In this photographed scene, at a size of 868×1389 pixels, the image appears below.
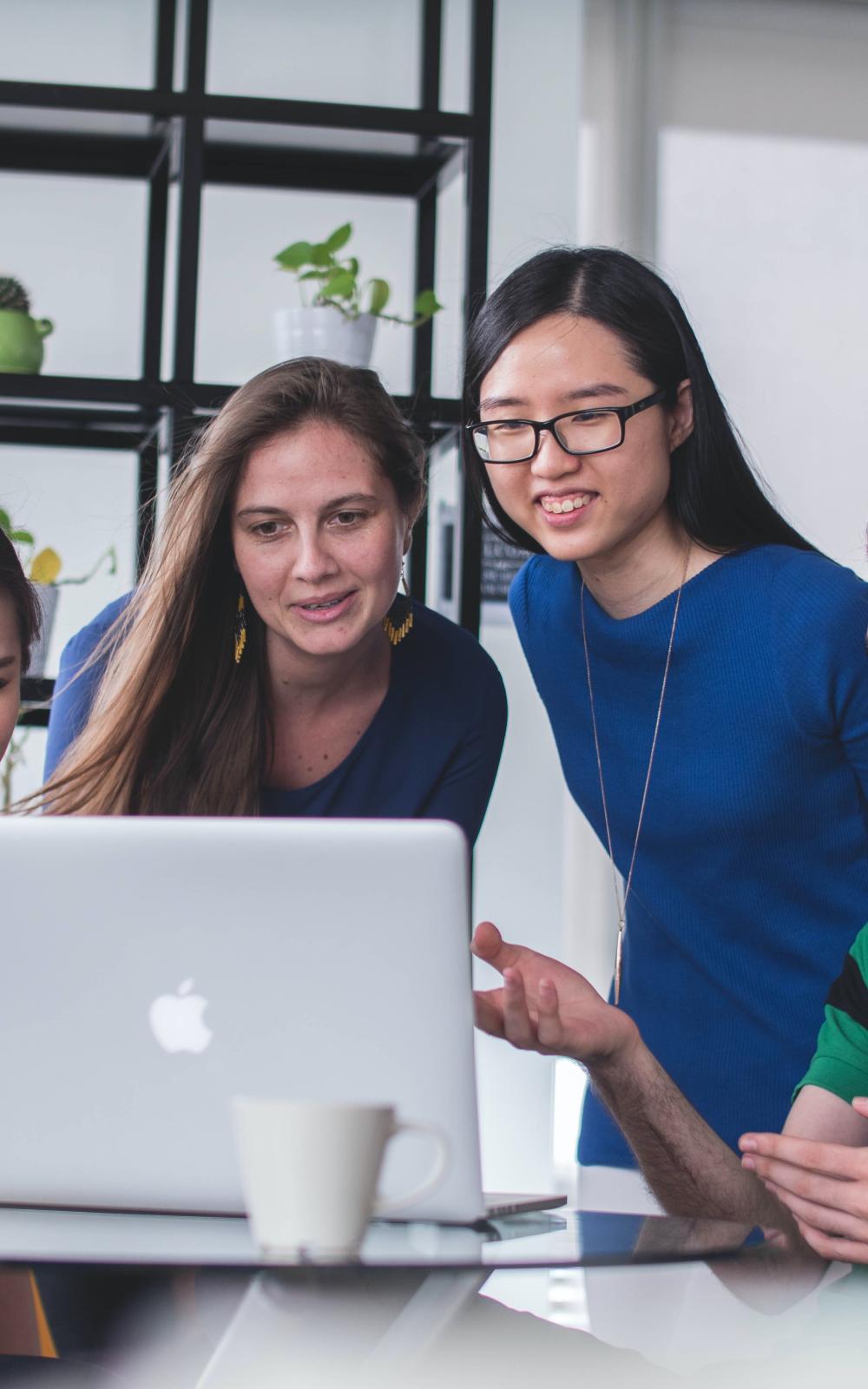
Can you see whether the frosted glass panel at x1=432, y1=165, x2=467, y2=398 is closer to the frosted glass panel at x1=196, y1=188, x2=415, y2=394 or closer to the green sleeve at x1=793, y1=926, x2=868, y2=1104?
the frosted glass panel at x1=196, y1=188, x2=415, y2=394

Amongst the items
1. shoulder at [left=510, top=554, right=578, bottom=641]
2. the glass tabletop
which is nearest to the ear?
shoulder at [left=510, top=554, right=578, bottom=641]

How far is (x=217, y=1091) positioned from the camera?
878 mm

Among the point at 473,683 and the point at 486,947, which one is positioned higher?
the point at 473,683

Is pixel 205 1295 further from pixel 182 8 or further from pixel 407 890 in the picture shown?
pixel 182 8

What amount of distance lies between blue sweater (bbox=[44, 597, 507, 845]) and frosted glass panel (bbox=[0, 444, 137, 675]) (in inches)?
42.6

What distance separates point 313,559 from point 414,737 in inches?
11.0

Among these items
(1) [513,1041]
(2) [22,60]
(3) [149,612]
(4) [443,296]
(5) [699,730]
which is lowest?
(1) [513,1041]

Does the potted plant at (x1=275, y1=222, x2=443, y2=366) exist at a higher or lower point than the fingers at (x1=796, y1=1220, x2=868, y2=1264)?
higher

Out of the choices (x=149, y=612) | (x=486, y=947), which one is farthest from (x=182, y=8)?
(x=486, y=947)

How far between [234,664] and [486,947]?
843mm

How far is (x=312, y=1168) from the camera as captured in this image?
29.5 inches

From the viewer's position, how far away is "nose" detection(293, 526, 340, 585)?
1.70 meters

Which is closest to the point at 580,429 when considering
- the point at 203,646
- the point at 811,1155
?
the point at 203,646

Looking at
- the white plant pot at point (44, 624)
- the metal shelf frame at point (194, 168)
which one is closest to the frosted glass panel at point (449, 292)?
the metal shelf frame at point (194, 168)
